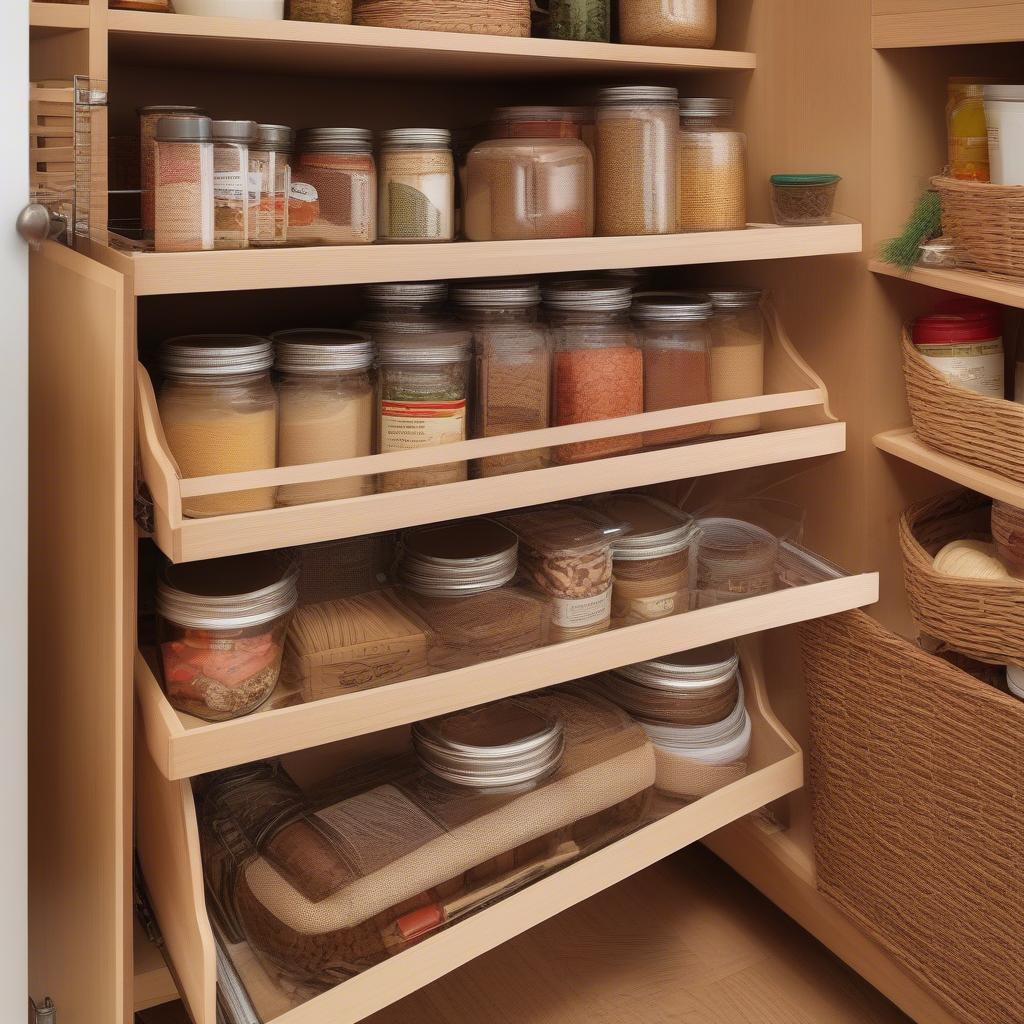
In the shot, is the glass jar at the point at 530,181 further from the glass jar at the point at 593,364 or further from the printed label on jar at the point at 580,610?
Result: the printed label on jar at the point at 580,610

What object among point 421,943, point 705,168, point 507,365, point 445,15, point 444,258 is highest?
point 445,15

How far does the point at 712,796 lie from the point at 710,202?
750 millimetres

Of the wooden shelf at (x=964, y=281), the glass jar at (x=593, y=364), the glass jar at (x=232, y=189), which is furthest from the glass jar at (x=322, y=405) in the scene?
the wooden shelf at (x=964, y=281)

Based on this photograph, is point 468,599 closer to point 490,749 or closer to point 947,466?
point 490,749

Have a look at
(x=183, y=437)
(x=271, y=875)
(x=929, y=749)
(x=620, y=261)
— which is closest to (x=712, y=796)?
(x=929, y=749)

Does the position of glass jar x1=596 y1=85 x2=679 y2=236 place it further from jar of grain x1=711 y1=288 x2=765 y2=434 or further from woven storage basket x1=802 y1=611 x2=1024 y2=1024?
A: woven storage basket x1=802 y1=611 x2=1024 y2=1024

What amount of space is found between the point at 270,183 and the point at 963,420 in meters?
0.80

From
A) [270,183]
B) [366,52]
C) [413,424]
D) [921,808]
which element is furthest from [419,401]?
[921,808]

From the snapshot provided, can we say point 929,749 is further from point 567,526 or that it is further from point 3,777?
point 3,777

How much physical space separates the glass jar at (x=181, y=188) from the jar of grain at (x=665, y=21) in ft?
1.96

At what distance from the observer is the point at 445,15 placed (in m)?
1.29

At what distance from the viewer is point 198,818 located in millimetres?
1348

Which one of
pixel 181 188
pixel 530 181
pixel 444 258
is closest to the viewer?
pixel 181 188

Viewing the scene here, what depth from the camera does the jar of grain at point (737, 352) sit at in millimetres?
1536
